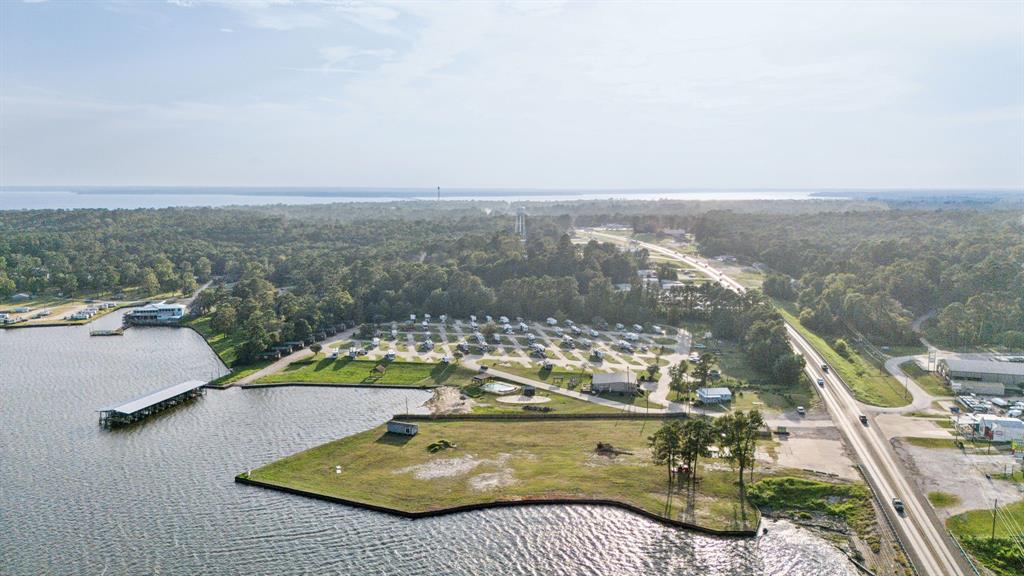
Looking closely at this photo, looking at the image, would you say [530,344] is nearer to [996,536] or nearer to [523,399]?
[523,399]

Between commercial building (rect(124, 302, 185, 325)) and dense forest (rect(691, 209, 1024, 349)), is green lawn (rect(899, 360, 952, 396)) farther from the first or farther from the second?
commercial building (rect(124, 302, 185, 325))

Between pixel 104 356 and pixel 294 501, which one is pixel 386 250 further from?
pixel 294 501

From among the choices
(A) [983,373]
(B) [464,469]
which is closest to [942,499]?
(A) [983,373]

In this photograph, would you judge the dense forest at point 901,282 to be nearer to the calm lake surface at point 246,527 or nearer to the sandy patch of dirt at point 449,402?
the sandy patch of dirt at point 449,402

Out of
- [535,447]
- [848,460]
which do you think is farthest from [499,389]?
[848,460]

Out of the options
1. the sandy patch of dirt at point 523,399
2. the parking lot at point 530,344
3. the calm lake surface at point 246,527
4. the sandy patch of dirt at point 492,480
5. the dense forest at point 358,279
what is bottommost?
the calm lake surface at point 246,527

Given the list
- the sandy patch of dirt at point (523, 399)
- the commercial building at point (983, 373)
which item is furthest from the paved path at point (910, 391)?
the sandy patch of dirt at point (523, 399)
